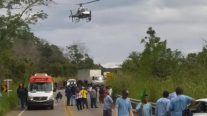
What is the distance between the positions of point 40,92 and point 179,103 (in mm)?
26573

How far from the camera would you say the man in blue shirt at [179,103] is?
19.3 m

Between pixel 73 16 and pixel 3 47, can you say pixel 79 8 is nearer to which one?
pixel 73 16

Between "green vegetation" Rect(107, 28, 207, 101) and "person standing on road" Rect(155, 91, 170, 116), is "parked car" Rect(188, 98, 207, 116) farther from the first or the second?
"green vegetation" Rect(107, 28, 207, 101)

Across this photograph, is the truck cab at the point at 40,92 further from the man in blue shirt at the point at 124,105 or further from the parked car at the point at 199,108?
the parked car at the point at 199,108

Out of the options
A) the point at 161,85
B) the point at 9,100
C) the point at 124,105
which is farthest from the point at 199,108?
the point at 9,100

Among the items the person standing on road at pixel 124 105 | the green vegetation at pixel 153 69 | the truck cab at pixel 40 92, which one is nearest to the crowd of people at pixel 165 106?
the person standing on road at pixel 124 105

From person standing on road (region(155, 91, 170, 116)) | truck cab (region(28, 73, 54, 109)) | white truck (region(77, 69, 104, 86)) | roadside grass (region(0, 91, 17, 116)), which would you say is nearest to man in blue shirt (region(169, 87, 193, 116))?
person standing on road (region(155, 91, 170, 116))

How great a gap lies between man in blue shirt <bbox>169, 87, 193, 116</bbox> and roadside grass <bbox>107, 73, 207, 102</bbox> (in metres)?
8.13

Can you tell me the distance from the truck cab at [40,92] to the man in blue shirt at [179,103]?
84.7 ft

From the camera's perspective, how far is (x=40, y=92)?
4500 cm

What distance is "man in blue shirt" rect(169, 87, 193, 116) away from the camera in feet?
63.3

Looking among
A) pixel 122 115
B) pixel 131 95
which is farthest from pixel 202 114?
pixel 131 95

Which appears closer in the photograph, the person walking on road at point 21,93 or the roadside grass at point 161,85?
the roadside grass at point 161,85

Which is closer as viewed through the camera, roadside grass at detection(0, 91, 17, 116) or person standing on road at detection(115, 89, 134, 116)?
person standing on road at detection(115, 89, 134, 116)
